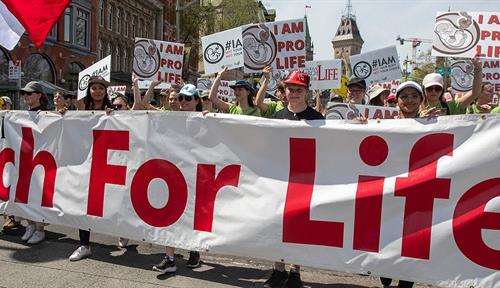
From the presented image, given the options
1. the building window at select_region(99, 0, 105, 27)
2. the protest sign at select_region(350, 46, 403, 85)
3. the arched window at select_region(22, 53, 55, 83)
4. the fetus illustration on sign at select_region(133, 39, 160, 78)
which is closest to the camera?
the fetus illustration on sign at select_region(133, 39, 160, 78)

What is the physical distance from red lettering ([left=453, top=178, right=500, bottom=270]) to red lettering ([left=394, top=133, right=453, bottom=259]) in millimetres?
162

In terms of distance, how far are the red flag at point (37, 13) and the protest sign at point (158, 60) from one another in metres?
3.07

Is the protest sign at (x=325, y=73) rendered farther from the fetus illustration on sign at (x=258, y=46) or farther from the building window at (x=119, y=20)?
the building window at (x=119, y=20)

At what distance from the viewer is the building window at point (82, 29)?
3223 centimetres

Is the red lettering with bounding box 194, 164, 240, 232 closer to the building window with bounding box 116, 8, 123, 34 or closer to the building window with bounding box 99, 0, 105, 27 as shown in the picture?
the building window with bounding box 99, 0, 105, 27

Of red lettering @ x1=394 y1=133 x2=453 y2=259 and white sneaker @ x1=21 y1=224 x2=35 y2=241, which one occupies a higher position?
red lettering @ x1=394 y1=133 x2=453 y2=259

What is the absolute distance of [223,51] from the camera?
708 cm

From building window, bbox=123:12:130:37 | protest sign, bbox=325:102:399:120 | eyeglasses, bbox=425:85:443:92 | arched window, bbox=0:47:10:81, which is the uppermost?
building window, bbox=123:12:130:37

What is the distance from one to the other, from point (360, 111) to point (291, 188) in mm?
2943

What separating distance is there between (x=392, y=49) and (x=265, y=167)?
21.2 feet

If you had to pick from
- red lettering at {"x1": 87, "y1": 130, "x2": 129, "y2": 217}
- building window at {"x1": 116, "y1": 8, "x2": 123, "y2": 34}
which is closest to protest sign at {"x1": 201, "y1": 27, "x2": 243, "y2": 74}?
red lettering at {"x1": 87, "y1": 130, "x2": 129, "y2": 217}

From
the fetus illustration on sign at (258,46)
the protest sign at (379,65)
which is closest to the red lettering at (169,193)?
the fetus illustration on sign at (258,46)

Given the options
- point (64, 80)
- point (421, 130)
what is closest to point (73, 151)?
point (421, 130)

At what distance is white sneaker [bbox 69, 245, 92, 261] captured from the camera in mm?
4879
